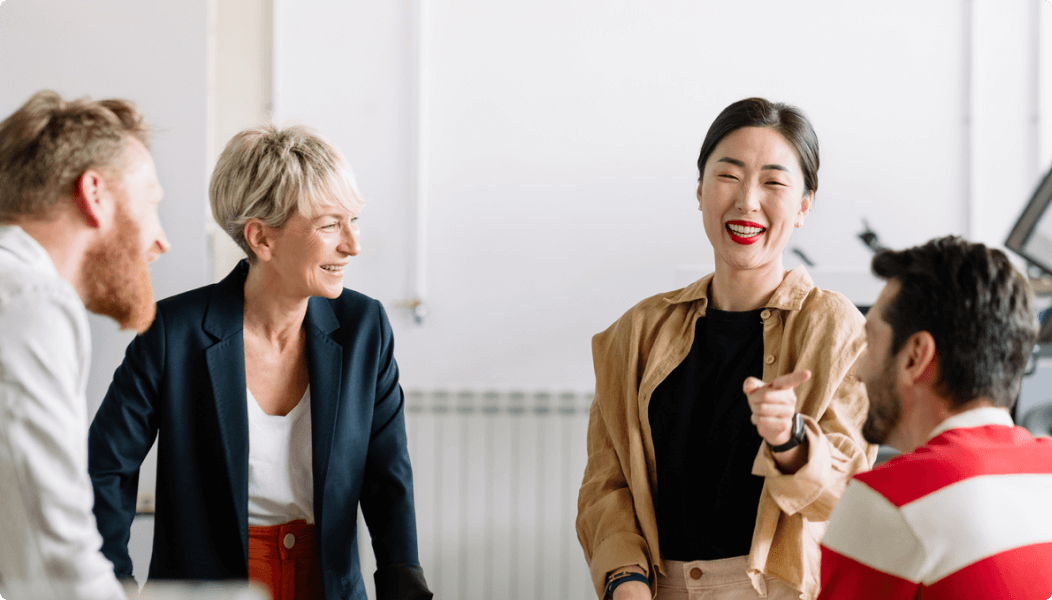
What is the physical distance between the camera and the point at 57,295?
900 mm

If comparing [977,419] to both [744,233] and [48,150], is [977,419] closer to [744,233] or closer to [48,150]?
[744,233]

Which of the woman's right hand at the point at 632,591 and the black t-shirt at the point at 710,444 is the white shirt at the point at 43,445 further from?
the black t-shirt at the point at 710,444

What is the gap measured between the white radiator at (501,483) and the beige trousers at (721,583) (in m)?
1.06

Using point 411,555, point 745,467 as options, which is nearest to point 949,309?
point 745,467

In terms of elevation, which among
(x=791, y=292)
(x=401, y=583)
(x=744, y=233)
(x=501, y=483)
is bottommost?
(x=501, y=483)

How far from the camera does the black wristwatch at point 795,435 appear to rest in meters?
1.12

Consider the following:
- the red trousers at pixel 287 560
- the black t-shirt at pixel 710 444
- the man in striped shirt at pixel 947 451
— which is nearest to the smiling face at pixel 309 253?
the red trousers at pixel 287 560

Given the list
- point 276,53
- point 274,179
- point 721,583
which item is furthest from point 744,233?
point 276,53

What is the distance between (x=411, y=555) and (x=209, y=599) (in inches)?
15.9

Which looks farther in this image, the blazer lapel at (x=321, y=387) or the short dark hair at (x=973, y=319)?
the blazer lapel at (x=321, y=387)

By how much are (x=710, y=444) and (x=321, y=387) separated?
0.74 meters

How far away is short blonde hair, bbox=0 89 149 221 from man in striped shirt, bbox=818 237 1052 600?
1063 millimetres

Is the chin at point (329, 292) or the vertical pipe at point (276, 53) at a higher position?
the vertical pipe at point (276, 53)

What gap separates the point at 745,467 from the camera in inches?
51.3
